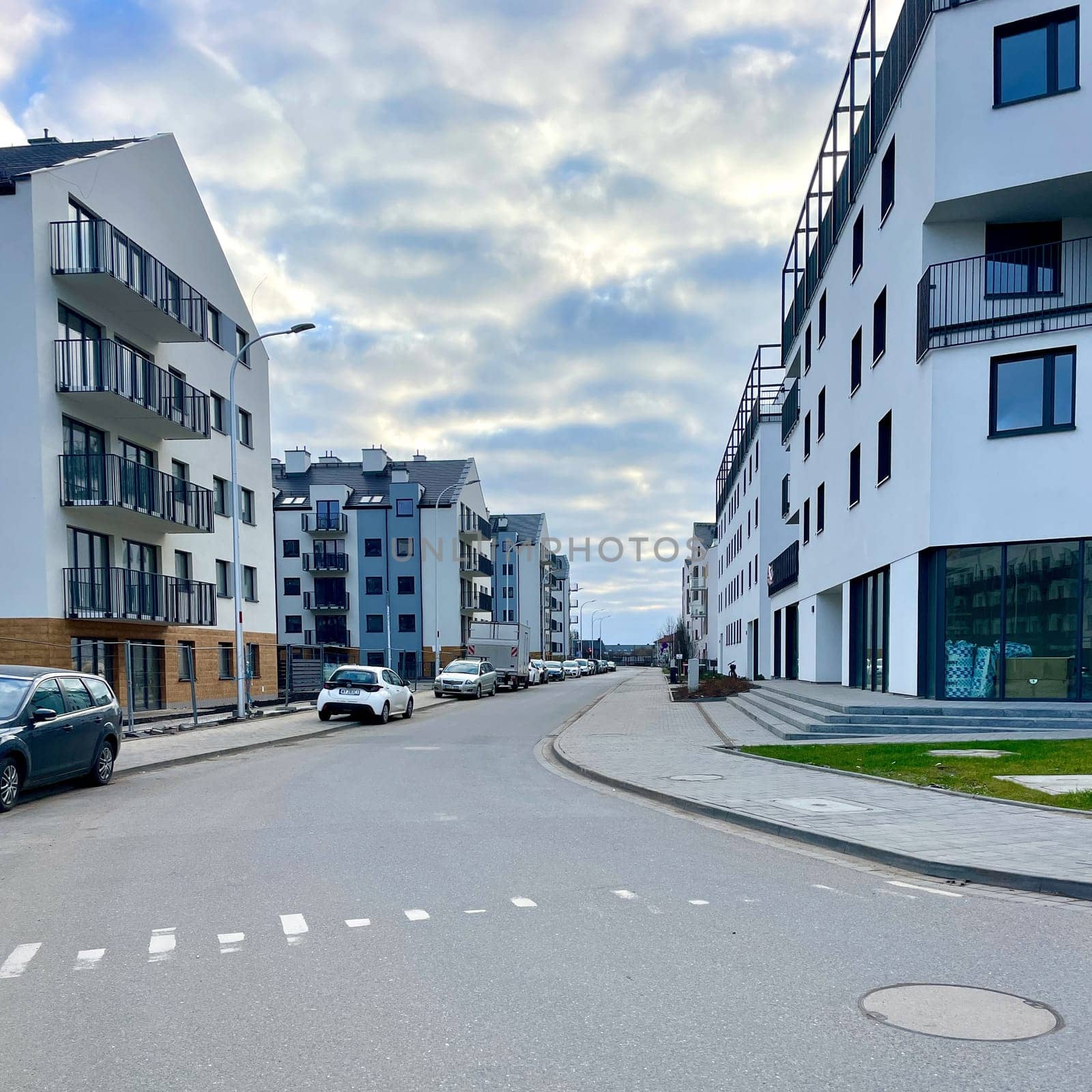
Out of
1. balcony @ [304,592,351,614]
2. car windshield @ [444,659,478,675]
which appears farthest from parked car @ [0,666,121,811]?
balcony @ [304,592,351,614]

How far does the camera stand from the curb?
6625mm

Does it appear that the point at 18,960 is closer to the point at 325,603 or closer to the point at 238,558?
the point at 238,558

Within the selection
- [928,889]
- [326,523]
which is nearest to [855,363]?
[928,889]

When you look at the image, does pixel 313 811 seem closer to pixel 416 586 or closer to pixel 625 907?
pixel 625 907

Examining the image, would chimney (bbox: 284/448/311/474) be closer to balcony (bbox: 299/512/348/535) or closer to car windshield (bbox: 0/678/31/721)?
balcony (bbox: 299/512/348/535)

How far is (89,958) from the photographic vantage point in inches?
209

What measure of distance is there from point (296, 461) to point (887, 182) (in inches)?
2184

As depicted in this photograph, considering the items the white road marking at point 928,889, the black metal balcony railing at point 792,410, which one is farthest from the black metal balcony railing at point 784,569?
the white road marking at point 928,889

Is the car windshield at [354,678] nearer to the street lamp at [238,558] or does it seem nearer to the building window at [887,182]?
the street lamp at [238,558]

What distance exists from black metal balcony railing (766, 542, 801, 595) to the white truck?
1257 centimetres

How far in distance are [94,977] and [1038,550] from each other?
16.8 m

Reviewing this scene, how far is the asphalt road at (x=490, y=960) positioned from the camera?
3852mm

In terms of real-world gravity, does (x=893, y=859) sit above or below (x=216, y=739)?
above

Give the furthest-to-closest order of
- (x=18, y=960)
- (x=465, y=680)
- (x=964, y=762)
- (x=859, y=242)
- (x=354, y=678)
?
(x=465, y=680)
(x=354, y=678)
(x=859, y=242)
(x=964, y=762)
(x=18, y=960)
